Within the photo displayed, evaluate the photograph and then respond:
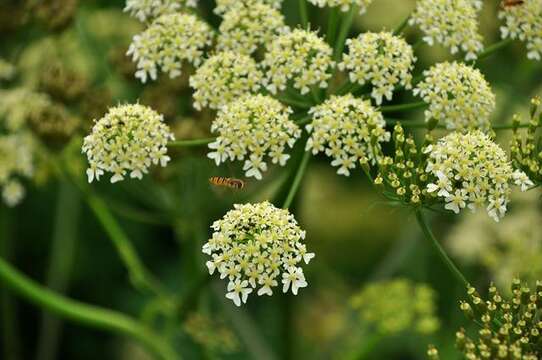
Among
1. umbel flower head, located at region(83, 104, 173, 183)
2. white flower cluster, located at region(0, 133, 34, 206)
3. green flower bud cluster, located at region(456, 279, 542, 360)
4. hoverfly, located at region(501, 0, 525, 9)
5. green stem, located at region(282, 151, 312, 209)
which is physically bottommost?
white flower cluster, located at region(0, 133, 34, 206)

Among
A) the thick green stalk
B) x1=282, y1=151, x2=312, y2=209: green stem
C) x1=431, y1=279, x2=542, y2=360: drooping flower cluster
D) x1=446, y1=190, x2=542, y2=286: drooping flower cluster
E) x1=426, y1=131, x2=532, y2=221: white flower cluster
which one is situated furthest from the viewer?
the thick green stalk

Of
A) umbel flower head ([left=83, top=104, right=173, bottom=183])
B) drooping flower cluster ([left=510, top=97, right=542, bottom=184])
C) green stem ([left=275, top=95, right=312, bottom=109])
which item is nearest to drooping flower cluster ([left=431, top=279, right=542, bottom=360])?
drooping flower cluster ([left=510, top=97, right=542, bottom=184])

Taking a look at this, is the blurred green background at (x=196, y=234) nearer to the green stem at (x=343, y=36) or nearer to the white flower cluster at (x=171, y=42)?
the white flower cluster at (x=171, y=42)

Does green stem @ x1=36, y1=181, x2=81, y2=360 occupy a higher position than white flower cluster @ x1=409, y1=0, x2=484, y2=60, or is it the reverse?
white flower cluster @ x1=409, y1=0, x2=484, y2=60

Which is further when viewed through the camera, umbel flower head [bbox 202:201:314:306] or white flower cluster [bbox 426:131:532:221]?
white flower cluster [bbox 426:131:532:221]

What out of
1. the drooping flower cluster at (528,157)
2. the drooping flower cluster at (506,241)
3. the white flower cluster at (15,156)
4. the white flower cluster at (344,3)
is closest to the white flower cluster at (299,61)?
the white flower cluster at (344,3)

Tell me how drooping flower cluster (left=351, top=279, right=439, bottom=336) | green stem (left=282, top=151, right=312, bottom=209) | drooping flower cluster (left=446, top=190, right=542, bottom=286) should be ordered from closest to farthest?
green stem (left=282, top=151, right=312, bottom=209)
drooping flower cluster (left=351, top=279, right=439, bottom=336)
drooping flower cluster (left=446, top=190, right=542, bottom=286)

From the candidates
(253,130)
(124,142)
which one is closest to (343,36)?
(253,130)

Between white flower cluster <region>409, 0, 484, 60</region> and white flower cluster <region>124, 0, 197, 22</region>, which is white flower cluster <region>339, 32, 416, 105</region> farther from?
white flower cluster <region>124, 0, 197, 22</region>

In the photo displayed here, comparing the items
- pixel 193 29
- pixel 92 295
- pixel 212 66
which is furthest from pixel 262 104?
pixel 92 295

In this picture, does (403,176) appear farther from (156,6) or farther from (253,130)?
(156,6)
